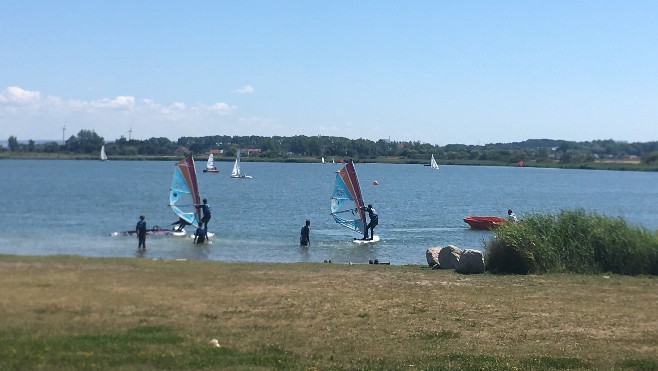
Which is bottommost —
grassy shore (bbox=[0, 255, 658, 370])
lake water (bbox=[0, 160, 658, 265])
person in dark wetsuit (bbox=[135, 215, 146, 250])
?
lake water (bbox=[0, 160, 658, 265])

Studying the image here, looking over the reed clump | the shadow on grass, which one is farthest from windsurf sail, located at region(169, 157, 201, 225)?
the shadow on grass

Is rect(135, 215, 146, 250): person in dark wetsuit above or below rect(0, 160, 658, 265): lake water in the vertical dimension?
above

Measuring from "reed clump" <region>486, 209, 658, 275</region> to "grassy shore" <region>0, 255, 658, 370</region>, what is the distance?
0.92 m

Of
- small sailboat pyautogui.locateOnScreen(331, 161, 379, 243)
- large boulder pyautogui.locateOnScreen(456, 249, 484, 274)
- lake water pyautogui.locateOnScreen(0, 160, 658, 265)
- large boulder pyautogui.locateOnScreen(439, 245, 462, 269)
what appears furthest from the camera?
small sailboat pyautogui.locateOnScreen(331, 161, 379, 243)

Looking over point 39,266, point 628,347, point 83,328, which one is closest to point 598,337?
point 628,347

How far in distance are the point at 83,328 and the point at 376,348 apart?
4091mm

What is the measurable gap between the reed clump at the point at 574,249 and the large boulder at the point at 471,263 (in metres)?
0.59

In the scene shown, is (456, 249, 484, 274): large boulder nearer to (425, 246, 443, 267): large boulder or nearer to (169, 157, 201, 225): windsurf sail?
(425, 246, 443, 267): large boulder

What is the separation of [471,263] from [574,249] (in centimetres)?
269

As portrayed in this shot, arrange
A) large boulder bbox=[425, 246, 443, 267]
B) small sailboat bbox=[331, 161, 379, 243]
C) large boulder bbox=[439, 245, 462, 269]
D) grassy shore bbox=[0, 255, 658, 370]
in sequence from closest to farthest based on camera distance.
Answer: grassy shore bbox=[0, 255, 658, 370]
large boulder bbox=[439, 245, 462, 269]
large boulder bbox=[425, 246, 443, 267]
small sailboat bbox=[331, 161, 379, 243]

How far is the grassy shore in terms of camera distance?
977cm

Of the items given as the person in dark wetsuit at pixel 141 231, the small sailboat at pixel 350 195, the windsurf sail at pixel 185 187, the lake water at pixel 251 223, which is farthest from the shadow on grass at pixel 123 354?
the windsurf sail at pixel 185 187

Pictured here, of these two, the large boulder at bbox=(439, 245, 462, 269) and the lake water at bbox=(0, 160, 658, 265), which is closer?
the large boulder at bbox=(439, 245, 462, 269)

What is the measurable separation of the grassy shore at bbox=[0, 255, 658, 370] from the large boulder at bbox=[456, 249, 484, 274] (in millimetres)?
777
